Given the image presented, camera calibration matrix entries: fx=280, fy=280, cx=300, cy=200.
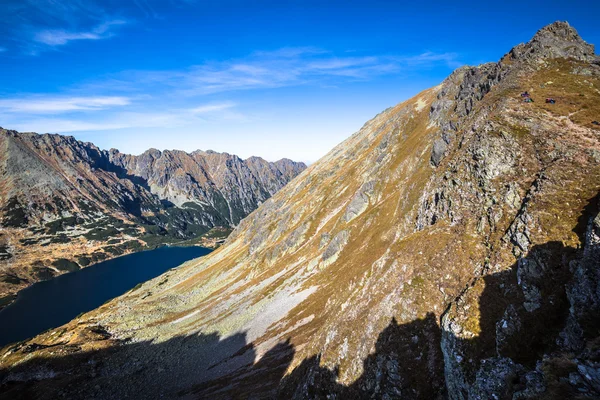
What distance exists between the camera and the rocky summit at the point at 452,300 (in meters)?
17.3

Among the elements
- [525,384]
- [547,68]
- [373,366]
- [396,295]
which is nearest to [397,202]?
[547,68]

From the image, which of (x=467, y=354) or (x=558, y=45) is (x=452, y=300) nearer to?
(x=467, y=354)

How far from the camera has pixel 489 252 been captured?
25.0 m

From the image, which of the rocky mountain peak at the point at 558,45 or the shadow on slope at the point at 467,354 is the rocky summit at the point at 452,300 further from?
the rocky mountain peak at the point at 558,45

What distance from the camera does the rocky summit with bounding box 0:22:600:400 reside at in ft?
56.9

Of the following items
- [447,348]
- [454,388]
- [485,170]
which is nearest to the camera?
[454,388]

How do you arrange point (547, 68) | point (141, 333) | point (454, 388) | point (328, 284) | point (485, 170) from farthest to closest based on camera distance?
1. point (141, 333)
2. point (328, 284)
3. point (547, 68)
4. point (485, 170)
5. point (454, 388)

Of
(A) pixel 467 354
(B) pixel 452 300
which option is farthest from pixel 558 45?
(A) pixel 467 354

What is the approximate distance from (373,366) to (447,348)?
8.40 m

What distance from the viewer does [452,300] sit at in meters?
25.0

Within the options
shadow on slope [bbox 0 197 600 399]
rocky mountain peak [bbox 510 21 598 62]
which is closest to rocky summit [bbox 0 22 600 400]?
shadow on slope [bbox 0 197 600 399]

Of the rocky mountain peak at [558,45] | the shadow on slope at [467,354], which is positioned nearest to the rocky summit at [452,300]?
the shadow on slope at [467,354]

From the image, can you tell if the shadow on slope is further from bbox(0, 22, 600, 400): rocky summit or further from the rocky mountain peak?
the rocky mountain peak

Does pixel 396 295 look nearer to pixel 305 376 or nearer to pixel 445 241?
pixel 445 241
